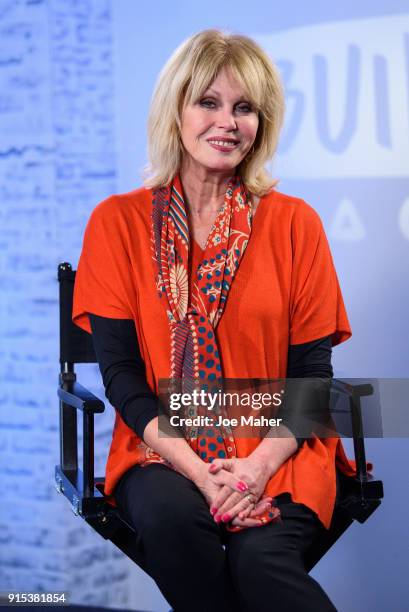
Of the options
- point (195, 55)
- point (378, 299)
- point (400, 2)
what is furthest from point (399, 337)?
point (195, 55)

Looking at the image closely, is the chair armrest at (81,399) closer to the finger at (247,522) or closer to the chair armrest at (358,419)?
the finger at (247,522)

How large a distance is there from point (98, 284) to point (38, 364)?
39.4 inches

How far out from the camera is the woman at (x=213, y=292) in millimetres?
1987

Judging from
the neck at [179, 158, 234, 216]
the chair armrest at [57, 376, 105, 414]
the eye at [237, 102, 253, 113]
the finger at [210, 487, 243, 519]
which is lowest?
the finger at [210, 487, 243, 519]

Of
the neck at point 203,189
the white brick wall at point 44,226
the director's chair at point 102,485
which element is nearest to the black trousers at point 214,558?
the director's chair at point 102,485

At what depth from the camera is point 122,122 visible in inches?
119

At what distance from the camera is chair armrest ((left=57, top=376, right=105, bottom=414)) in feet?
6.75

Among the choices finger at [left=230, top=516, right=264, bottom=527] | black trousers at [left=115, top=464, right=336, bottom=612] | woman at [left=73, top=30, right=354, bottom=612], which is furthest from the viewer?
woman at [left=73, top=30, right=354, bottom=612]

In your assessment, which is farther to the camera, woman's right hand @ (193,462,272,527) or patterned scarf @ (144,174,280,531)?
patterned scarf @ (144,174,280,531)

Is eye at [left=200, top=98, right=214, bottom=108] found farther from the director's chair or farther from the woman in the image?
the director's chair

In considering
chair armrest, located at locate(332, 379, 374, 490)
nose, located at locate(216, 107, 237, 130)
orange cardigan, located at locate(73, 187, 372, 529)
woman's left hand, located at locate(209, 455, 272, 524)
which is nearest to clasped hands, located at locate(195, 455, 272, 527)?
woman's left hand, located at locate(209, 455, 272, 524)

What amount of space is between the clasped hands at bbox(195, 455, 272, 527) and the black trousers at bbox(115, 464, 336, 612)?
24 millimetres

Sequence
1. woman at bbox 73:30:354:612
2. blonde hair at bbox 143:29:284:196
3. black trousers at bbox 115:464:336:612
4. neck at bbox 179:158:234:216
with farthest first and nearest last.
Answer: neck at bbox 179:158:234:216 → blonde hair at bbox 143:29:284:196 → woman at bbox 73:30:354:612 → black trousers at bbox 115:464:336:612

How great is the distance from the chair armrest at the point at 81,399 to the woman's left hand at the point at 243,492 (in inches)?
12.1
